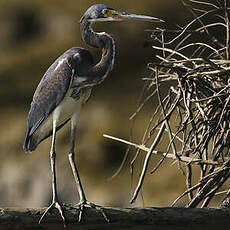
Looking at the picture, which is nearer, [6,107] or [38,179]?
[38,179]

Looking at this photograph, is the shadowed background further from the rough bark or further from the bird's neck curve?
the rough bark

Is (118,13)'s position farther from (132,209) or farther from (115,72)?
(115,72)

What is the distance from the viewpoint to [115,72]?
701 centimetres

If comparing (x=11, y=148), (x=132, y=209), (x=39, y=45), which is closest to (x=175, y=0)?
(x=39, y=45)

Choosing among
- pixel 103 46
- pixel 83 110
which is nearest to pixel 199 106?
pixel 103 46

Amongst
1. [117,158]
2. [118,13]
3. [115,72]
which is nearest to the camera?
[118,13]

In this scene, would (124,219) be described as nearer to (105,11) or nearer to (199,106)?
(199,106)

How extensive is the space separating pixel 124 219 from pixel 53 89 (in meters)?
0.49

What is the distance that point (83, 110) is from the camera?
22.5ft

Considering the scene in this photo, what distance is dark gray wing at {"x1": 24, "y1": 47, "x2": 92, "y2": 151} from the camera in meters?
2.43

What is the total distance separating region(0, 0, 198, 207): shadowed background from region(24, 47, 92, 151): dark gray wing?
11.2 ft

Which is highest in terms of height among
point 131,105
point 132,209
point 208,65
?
point 208,65

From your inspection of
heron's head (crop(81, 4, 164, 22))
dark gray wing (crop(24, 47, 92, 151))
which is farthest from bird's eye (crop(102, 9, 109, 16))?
dark gray wing (crop(24, 47, 92, 151))

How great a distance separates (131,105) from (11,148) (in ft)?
3.37
